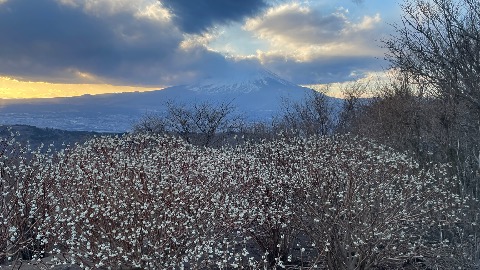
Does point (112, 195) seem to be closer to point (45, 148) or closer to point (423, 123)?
point (45, 148)

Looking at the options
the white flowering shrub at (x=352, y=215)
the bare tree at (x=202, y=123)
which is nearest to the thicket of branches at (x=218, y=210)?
the white flowering shrub at (x=352, y=215)

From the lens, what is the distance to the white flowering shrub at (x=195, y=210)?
6.61 meters

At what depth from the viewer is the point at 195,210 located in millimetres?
7430

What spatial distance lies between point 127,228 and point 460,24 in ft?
40.6

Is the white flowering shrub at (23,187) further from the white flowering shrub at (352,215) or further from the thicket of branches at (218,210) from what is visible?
the white flowering shrub at (352,215)

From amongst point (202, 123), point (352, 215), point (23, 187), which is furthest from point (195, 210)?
point (202, 123)

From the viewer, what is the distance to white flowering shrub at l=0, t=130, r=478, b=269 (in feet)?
21.7

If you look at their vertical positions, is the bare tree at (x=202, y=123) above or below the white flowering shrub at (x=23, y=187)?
above

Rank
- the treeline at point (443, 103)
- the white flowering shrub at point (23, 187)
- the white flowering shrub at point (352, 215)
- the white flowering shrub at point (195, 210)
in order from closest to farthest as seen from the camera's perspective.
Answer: the white flowering shrub at point (195, 210)
the white flowering shrub at point (23, 187)
the white flowering shrub at point (352, 215)
the treeline at point (443, 103)

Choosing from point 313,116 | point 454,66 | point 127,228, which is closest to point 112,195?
point 127,228

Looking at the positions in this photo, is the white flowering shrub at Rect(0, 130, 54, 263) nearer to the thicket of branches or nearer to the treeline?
the thicket of branches

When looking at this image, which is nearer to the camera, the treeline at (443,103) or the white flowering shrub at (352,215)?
the white flowering shrub at (352,215)

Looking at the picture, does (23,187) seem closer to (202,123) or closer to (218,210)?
(218,210)

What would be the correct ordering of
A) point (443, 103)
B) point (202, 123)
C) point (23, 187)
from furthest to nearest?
point (202, 123), point (443, 103), point (23, 187)
